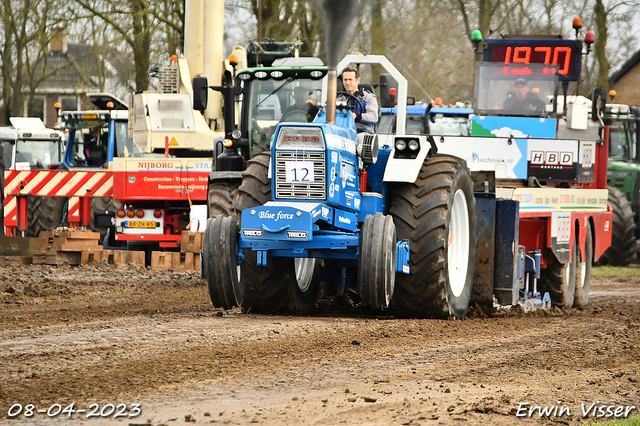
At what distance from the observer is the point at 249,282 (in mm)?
7969

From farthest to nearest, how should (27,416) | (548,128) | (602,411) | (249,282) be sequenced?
(548,128)
(249,282)
(602,411)
(27,416)

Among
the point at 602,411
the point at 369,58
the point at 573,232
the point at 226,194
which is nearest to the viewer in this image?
the point at 602,411

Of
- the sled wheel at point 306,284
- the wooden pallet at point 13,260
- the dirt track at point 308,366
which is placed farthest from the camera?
the wooden pallet at point 13,260

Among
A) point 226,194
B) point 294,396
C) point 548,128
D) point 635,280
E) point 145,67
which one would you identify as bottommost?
point 635,280

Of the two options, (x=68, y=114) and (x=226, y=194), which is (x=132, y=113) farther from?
(x=226, y=194)

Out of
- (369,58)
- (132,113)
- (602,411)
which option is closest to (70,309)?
(369,58)

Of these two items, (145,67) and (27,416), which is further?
(145,67)

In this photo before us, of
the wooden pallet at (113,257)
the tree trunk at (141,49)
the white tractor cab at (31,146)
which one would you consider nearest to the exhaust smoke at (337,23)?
the wooden pallet at (113,257)

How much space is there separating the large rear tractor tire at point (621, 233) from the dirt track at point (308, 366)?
9741 millimetres

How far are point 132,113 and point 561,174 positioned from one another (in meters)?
7.86

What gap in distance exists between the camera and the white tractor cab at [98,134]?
1819 cm

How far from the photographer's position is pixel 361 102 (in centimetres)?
831

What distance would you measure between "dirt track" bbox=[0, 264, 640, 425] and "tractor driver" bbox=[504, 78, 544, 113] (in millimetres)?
5073

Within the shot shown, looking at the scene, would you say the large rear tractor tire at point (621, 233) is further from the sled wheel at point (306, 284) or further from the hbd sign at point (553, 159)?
the sled wheel at point (306, 284)
